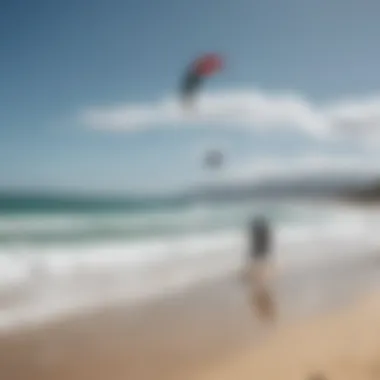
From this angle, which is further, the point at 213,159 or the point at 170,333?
the point at 213,159

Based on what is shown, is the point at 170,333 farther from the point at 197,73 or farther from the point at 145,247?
the point at 197,73

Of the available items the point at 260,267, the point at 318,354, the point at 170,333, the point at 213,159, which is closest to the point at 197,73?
the point at 213,159

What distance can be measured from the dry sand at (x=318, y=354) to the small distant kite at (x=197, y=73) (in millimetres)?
718

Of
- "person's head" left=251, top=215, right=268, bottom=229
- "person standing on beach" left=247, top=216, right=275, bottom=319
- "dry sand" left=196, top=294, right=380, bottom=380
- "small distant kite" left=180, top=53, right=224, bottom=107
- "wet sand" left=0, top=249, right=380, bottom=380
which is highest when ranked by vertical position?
"small distant kite" left=180, top=53, right=224, bottom=107

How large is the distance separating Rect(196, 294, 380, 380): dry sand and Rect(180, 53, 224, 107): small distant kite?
718mm

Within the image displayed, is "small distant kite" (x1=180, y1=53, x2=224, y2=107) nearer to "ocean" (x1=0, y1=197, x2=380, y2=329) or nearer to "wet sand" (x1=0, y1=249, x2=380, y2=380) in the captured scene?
"ocean" (x1=0, y1=197, x2=380, y2=329)

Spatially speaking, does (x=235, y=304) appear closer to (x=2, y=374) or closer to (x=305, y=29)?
(x=2, y=374)

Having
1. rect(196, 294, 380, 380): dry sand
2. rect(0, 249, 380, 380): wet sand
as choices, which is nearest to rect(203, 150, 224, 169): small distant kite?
rect(0, 249, 380, 380): wet sand

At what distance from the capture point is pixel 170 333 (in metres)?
1.80

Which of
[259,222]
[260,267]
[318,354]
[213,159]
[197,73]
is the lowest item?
[318,354]

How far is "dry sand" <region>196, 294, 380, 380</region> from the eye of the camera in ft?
5.61

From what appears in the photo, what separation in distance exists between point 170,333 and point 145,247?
28 centimetres

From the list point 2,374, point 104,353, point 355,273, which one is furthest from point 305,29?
point 2,374

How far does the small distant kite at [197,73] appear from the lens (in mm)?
1856
